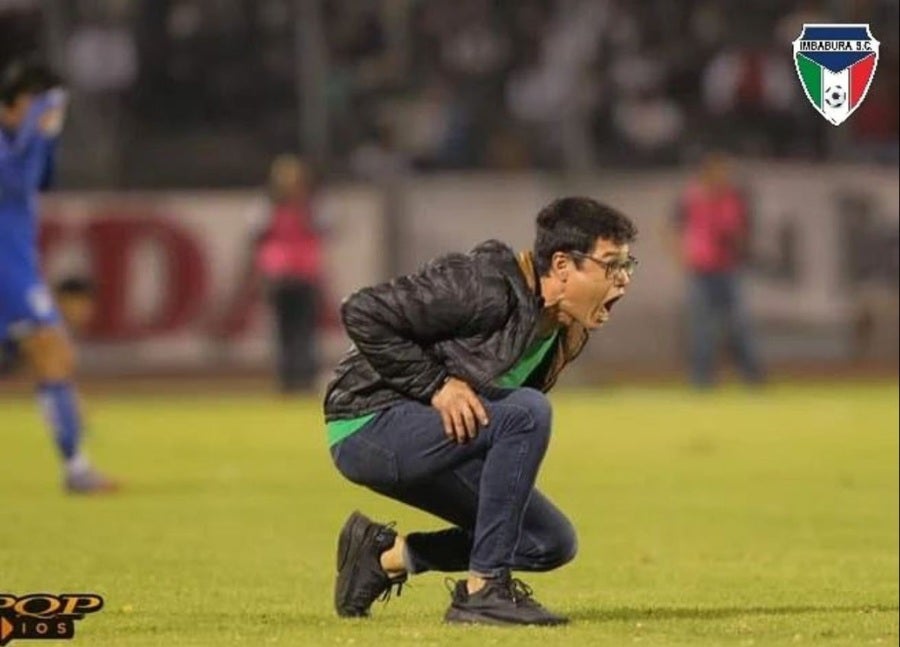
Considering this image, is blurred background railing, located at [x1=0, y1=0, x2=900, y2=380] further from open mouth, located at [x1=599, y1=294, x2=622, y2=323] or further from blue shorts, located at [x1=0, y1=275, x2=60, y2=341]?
open mouth, located at [x1=599, y1=294, x2=622, y2=323]

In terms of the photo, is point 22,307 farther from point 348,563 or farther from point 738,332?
point 738,332

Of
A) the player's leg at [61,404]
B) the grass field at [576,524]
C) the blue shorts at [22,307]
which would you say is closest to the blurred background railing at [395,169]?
the grass field at [576,524]

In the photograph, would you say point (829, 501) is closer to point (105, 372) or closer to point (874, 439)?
point (874, 439)

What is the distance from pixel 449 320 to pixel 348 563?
3.54ft

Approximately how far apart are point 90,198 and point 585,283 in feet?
61.0

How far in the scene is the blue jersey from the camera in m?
15.1

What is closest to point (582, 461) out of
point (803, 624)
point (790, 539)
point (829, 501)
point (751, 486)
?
point (751, 486)

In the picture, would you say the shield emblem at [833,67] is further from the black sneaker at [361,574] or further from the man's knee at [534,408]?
the black sneaker at [361,574]

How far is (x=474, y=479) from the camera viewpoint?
9.09 metres

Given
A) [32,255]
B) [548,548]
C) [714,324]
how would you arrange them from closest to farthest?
[548,548], [32,255], [714,324]

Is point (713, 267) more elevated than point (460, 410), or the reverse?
point (460, 410)

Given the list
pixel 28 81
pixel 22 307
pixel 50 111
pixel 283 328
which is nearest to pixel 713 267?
pixel 283 328

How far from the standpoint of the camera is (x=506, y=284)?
8.87 metres

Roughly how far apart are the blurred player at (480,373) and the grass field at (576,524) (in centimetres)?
37
